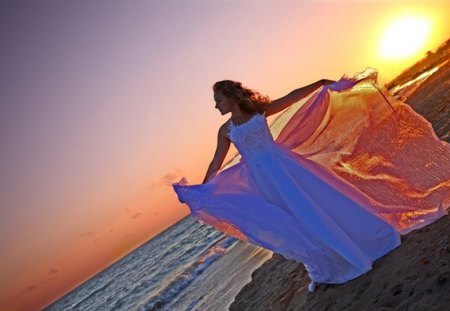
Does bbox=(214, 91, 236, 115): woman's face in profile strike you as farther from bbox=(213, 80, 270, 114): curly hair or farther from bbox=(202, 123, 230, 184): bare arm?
bbox=(202, 123, 230, 184): bare arm

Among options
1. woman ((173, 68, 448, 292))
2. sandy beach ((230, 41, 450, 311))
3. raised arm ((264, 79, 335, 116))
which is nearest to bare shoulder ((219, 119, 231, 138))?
woman ((173, 68, 448, 292))

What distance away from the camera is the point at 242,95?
5.22m

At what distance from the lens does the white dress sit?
4.69 metres

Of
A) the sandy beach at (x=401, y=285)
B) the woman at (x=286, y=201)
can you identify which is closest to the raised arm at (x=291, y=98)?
the woman at (x=286, y=201)

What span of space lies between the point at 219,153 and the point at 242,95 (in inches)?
33.0

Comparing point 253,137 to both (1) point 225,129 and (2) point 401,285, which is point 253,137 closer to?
(1) point 225,129

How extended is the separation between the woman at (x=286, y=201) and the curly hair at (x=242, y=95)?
0.04 feet

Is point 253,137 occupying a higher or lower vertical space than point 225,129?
lower

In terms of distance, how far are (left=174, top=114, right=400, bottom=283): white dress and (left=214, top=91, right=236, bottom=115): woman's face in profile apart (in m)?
0.29

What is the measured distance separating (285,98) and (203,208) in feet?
5.89

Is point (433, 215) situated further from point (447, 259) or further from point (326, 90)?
point (326, 90)

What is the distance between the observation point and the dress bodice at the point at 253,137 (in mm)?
5066

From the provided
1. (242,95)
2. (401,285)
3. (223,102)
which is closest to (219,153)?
(223,102)

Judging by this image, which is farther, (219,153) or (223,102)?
(219,153)
